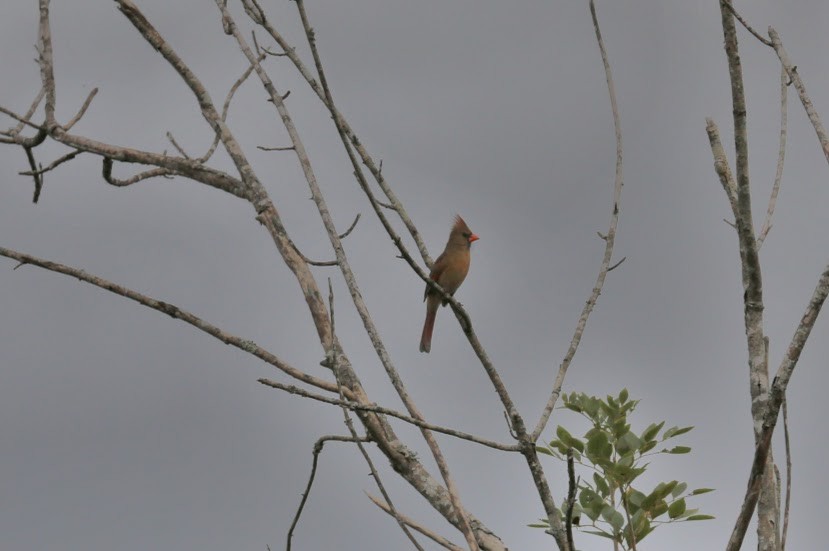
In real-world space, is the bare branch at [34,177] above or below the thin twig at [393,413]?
above

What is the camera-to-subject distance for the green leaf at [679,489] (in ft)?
14.1

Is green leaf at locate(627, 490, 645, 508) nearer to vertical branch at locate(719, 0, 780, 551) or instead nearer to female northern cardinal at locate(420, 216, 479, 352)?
vertical branch at locate(719, 0, 780, 551)

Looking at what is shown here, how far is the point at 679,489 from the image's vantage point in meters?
4.32

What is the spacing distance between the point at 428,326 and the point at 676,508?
4790 mm

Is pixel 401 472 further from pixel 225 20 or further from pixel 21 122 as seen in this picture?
pixel 21 122

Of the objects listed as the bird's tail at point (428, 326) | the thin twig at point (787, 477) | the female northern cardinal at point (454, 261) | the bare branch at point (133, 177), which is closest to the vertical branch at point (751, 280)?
the thin twig at point (787, 477)

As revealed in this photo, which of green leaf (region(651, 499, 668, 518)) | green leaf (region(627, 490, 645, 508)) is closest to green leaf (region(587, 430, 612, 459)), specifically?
green leaf (region(627, 490, 645, 508))

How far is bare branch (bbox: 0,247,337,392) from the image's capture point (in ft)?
10.3

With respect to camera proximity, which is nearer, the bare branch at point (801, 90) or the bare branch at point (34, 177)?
the bare branch at point (801, 90)

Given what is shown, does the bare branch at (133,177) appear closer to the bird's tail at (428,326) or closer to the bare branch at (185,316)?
the bare branch at (185,316)

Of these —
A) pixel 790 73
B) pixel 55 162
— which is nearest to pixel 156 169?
pixel 55 162

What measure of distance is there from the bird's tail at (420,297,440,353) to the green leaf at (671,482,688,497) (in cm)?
468

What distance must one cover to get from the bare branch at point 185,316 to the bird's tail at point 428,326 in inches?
222

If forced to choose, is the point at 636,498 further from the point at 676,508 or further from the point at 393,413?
the point at 393,413
